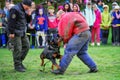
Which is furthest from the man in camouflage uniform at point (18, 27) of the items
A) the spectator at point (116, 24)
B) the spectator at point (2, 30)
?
the spectator at point (116, 24)

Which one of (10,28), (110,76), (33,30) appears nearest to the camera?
(110,76)

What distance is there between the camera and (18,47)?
11078 millimetres

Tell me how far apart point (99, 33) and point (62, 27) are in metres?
8.69

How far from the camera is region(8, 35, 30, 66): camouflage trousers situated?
11.1 meters

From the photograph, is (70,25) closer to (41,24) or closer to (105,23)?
(41,24)

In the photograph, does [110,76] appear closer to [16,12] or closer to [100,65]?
[100,65]

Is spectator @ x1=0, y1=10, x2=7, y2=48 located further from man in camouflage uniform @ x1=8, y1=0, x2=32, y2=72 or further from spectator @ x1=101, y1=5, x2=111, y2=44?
man in camouflage uniform @ x1=8, y1=0, x2=32, y2=72

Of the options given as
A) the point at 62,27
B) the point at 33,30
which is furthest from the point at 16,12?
the point at 33,30

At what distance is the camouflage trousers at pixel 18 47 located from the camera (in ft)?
36.4

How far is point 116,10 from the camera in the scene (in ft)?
61.3

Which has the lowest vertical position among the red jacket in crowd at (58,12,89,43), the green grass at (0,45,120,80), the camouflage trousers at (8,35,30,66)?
the green grass at (0,45,120,80)

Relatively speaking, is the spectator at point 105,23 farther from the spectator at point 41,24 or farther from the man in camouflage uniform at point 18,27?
the man in camouflage uniform at point 18,27

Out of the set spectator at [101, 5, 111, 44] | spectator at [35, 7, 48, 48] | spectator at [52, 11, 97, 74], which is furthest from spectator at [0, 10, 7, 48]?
spectator at [52, 11, 97, 74]

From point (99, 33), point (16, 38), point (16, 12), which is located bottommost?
point (99, 33)
